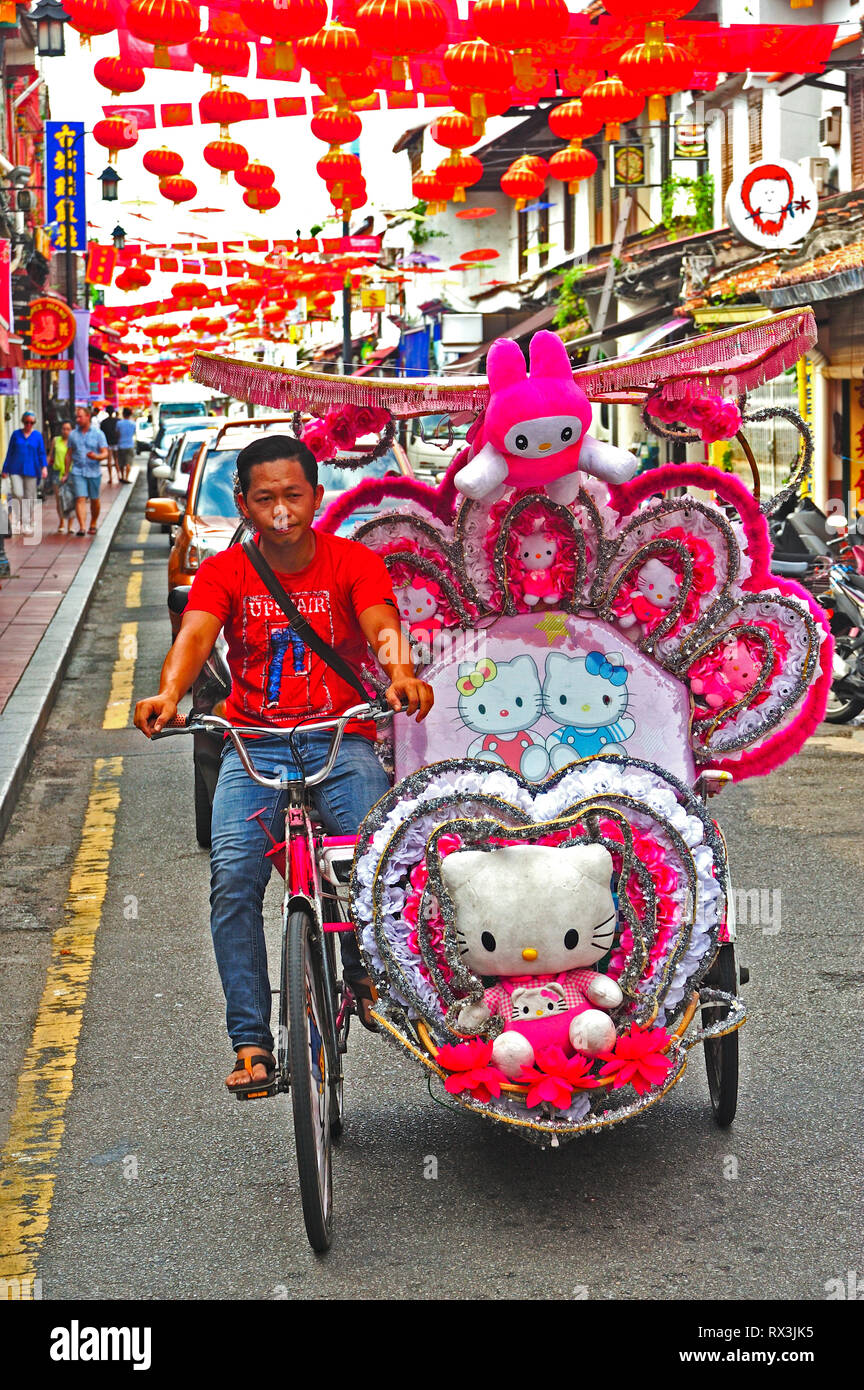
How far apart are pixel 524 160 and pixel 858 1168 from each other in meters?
17.4

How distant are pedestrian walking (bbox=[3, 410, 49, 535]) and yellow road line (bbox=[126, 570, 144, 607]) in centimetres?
327

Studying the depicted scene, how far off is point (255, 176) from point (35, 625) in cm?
470

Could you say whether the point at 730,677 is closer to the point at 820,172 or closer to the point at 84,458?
the point at 820,172

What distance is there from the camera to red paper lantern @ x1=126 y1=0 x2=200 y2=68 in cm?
985

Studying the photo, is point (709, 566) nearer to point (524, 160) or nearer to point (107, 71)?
point (107, 71)

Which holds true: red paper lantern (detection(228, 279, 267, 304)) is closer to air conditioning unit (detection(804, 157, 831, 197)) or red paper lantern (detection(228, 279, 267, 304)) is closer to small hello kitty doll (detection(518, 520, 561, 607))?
air conditioning unit (detection(804, 157, 831, 197))

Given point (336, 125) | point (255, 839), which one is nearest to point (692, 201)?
point (336, 125)

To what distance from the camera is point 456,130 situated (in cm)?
1452

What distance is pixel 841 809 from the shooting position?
8883 mm

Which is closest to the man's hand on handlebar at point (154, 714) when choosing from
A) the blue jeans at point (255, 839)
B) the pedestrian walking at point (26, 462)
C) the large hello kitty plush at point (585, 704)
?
the blue jeans at point (255, 839)

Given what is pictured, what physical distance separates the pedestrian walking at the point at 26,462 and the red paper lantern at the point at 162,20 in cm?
1504

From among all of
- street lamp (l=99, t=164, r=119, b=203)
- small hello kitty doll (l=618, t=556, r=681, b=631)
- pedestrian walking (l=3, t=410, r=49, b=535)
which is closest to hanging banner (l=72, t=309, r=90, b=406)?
street lamp (l=99, t=164, r=119, b=203)

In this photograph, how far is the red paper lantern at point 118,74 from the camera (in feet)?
37.6
